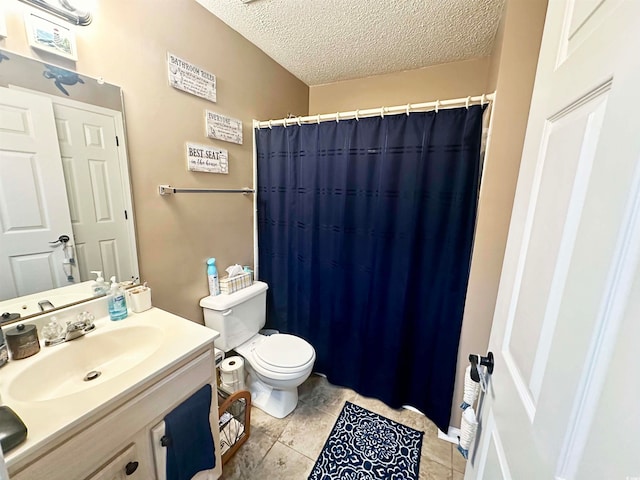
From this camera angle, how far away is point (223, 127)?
1.65 meters

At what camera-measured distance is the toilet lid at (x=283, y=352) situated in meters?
1.56

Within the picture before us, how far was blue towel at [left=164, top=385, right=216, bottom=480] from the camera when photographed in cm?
94

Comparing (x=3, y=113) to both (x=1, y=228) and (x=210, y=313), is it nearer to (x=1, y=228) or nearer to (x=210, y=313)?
(x=1, y=228)

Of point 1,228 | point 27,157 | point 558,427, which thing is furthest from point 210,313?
point 558,427

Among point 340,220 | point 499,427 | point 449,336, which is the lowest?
point 449,336

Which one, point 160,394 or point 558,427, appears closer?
point 558,427

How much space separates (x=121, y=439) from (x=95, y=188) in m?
0.98

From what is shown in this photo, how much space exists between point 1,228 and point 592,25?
66.3 inches

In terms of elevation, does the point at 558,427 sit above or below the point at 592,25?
below

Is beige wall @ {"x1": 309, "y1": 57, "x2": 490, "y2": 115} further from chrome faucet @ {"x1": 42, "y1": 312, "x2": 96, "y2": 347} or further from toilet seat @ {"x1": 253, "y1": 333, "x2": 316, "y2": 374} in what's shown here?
chrome faucet @ {"x1": 42, "y1": 312, "x2": 96, "y2": 347}

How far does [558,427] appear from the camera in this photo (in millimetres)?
419

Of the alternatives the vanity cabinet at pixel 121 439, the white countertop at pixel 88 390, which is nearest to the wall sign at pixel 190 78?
the white countertop at pixel 88 390

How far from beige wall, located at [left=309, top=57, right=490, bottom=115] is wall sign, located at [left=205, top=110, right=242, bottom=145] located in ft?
3.19

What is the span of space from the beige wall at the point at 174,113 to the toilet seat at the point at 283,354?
18.1 inches
